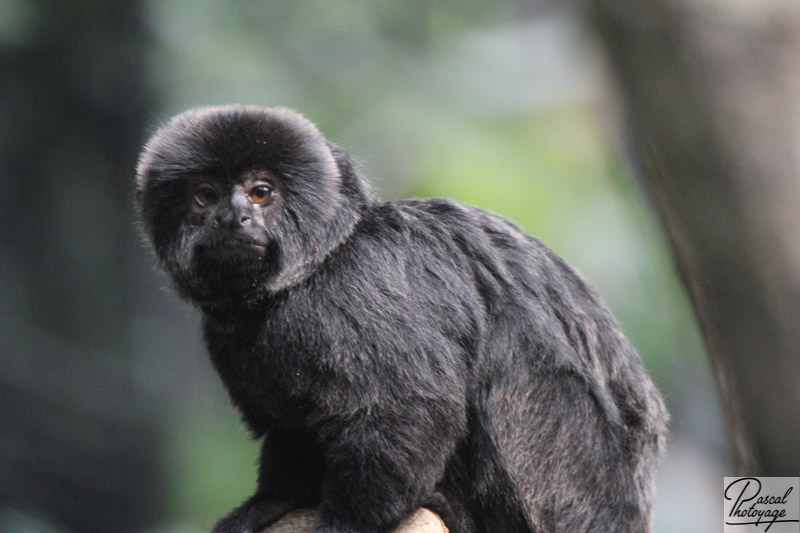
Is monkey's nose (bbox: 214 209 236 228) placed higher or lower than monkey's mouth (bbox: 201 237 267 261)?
higher

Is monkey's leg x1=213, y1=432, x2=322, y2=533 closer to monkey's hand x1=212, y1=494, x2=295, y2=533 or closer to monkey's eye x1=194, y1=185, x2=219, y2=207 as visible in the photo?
monkey's hand x1=212, y1=494, x2=295, y2=533

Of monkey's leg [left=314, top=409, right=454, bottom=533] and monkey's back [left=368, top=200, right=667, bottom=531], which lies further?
monkey's back [left=368, top=200, right=667, bottom=531]

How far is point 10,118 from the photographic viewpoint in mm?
8117

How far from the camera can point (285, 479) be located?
3846mm

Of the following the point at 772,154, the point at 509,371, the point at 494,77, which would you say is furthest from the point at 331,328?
the point at 494,77

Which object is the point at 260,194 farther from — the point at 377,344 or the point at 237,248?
the point at 377,344

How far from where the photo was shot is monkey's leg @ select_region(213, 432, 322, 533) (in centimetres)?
378

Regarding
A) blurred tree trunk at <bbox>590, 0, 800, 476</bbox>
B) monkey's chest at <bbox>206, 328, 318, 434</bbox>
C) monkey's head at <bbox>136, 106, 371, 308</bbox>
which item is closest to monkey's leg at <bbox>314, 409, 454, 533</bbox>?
monkey's chest at <bbox>206, 328, 318, 434</bbox>

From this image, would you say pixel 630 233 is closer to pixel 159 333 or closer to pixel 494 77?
pixel 494 77

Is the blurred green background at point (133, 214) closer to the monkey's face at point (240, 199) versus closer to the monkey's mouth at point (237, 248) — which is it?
the monkey's face at point (240, 199)

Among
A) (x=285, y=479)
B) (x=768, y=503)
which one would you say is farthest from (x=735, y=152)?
(x=285, y=479)

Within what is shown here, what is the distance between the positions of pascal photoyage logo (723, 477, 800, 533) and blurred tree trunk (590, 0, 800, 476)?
0.52 ft

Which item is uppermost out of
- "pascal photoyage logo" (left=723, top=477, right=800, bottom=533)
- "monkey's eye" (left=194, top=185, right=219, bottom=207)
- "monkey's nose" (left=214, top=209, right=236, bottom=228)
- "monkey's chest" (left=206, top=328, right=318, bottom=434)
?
"monkey's eye" (left=194, top=185, right=219, bottom=207)

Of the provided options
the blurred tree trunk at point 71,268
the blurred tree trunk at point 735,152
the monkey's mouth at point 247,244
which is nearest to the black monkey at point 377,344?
the monkey's mouth at point 247,244
